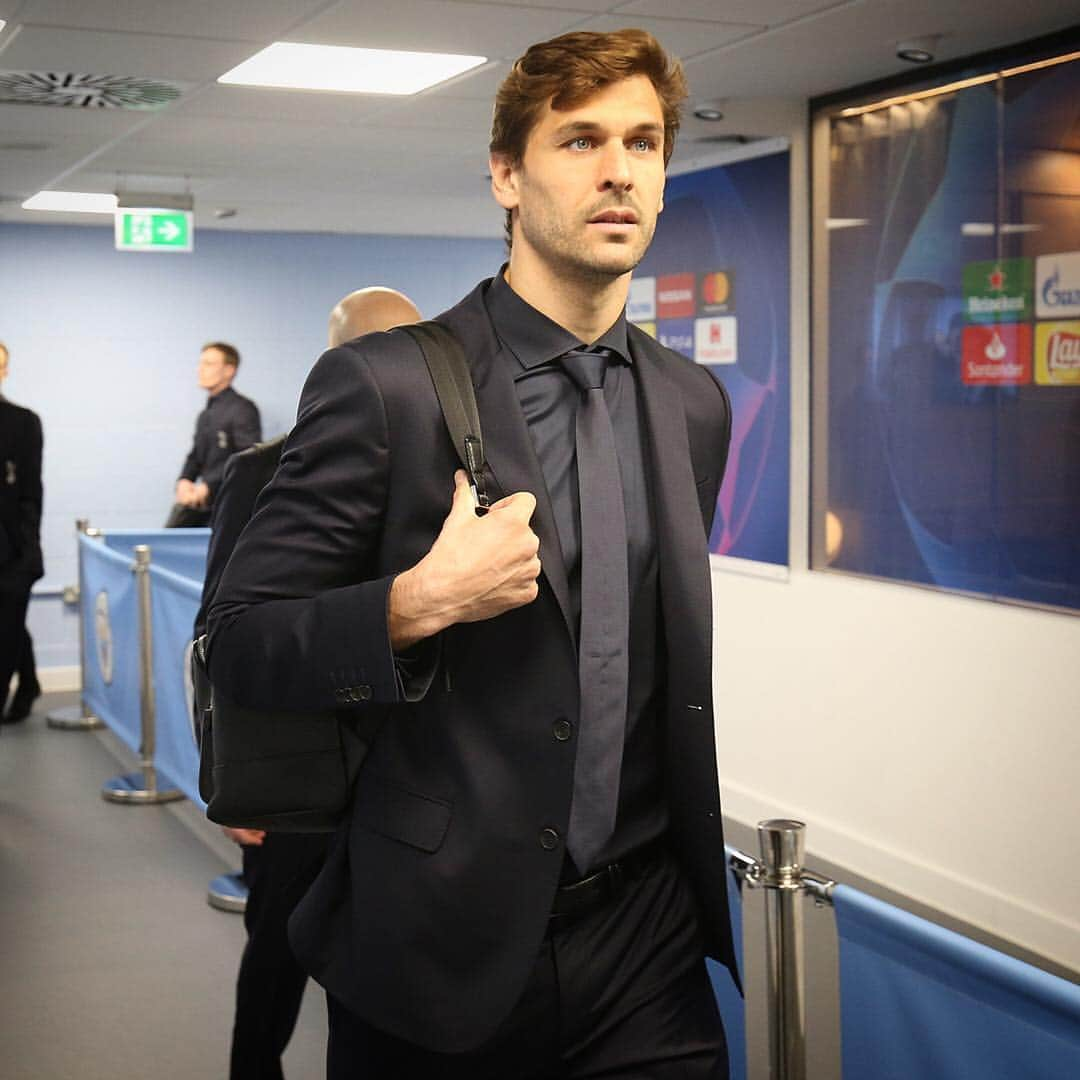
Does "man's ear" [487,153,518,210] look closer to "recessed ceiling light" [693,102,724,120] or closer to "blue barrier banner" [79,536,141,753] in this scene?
"recessed ceiling light" [693,102,724,120]

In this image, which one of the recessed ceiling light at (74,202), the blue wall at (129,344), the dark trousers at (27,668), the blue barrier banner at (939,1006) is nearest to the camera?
the blue barrier banner at (939,1006)

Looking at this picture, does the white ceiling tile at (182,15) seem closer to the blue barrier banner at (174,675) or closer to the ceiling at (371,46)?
the ceiling at (371,46)

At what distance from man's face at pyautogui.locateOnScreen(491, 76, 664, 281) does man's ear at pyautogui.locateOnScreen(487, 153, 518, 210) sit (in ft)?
0.12

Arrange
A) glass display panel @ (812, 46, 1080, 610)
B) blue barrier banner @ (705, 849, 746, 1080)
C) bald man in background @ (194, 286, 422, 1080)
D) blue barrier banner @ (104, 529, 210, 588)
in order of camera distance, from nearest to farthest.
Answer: blue barrier banner @ (705, 849, 746, 1080), bald man in background @ (194, 286, 422, 1080), glass display panel @ (812, 46, 1080, 610), blue barrier banner @ (104, 529, 210, 588)

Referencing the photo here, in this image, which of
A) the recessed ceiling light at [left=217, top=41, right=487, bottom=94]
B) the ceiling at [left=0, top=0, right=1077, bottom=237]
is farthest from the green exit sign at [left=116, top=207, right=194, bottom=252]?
the recessed ceiling light at [left=217, top=41, right=487, bottom=94]

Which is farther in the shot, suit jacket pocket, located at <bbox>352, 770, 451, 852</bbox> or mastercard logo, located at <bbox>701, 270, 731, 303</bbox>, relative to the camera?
mastercard logo, located at <bbox>701, 270, 731, 303</bbox>

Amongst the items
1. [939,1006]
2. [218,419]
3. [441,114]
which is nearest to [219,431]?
[218,419]

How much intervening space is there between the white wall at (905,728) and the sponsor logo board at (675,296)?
0.92 meters

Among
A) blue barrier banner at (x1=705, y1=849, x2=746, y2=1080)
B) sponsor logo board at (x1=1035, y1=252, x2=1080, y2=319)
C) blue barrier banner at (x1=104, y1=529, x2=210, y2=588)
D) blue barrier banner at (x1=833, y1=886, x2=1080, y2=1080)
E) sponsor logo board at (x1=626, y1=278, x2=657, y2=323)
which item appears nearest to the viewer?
blue barrier banner at (x1=833, y1=886, x2=1080, y2=1080)

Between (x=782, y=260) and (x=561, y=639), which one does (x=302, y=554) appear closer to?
(x=561, y=639)

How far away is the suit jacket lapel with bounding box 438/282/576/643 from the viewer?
1648 mm

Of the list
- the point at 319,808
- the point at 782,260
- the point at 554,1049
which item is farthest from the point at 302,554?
the point at 782,260

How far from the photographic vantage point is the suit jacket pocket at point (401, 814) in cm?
164

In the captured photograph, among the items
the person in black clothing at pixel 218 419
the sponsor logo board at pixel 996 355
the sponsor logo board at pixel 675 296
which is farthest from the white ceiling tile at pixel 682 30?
the person in black clothing at pixel 218 419
